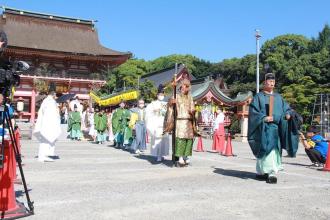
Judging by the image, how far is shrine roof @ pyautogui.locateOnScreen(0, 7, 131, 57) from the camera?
3547 cm

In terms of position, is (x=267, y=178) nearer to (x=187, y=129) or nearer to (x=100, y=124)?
(x=187, y=129)

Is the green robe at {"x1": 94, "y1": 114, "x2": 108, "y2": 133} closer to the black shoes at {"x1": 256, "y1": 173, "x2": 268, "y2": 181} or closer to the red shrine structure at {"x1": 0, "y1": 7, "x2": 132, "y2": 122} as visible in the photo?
the black shoes at {"x1": 256, "y1": 173, "x2": 268, "y2": 181}

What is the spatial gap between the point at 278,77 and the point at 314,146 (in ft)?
118

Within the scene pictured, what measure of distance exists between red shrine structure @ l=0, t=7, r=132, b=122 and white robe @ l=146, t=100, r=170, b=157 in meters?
20.2

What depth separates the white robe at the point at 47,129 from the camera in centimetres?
1018

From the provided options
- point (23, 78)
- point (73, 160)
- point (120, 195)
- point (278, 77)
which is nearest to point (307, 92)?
point (278, 77)

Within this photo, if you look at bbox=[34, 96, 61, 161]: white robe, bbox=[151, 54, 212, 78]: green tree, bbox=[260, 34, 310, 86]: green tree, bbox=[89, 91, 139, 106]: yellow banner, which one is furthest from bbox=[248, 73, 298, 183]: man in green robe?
bbox=[151, 54, 212, 78]: green tree

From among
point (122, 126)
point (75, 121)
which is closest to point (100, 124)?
point (122, 126)

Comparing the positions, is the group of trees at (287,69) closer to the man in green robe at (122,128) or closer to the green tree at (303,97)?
the green tree at (303,97)

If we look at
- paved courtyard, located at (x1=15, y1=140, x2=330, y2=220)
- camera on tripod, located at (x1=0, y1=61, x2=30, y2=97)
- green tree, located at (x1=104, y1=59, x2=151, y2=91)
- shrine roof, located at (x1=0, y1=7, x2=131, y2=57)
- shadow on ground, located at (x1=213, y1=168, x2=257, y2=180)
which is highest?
shrine roof, located at (x1=0, y1=7, x2=131, y2=57)

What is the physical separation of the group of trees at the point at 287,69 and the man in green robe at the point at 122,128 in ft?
67.5

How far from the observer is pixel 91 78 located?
34.9 meters

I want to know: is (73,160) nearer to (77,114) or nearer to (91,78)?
(77,114)

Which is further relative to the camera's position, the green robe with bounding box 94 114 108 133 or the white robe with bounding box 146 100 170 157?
the green robe with bounding box 94 114 108 133
